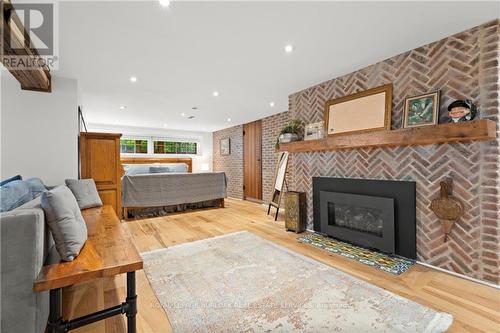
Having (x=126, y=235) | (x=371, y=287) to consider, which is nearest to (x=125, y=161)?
(x=126, y=235)

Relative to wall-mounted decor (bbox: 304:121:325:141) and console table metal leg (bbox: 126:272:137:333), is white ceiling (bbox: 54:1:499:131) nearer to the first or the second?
wall-mounted decor (bbox: 304:121:325:141)

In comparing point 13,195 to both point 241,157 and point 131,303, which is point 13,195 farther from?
point 241,157

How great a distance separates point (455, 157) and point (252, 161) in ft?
15.6

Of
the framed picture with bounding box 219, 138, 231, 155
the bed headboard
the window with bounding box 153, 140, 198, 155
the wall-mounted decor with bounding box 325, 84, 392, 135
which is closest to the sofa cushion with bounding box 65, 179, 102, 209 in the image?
the wall-mounted decor with bounding box 325, 84, 392, 135

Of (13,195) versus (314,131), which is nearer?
(13,195)

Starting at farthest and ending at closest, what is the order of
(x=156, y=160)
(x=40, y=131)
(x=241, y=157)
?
(x=156, y=160)
(x=241, y=157)
(x=40, y=131)

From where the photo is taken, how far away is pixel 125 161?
6.79m

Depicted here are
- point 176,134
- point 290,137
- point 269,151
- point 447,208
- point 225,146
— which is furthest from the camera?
point 176,134

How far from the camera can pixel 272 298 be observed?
1.79 metres

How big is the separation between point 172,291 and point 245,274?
670 millimetres

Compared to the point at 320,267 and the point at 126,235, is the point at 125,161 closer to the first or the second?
the point at 126,235

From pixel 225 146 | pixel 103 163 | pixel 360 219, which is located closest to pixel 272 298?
pixel 360 219

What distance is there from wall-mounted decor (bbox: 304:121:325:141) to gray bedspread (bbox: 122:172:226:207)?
8.90 feet

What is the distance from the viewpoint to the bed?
448 cm
